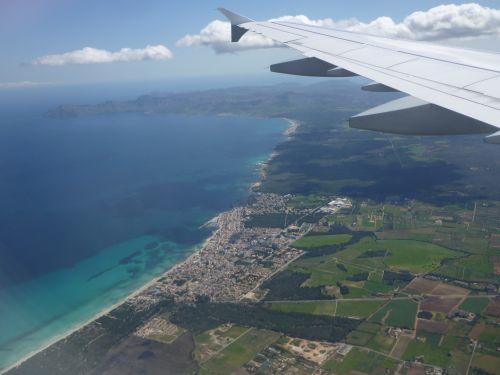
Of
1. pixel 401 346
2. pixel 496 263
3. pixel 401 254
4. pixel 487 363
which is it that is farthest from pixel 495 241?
pixel 401 346

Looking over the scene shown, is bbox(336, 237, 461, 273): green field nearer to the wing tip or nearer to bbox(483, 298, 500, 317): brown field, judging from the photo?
bbox(483, 298, 500, 317): brown field

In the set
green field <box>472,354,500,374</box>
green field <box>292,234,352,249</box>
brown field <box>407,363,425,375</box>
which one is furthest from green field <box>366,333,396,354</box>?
green field <box>292,234,352,249</box>

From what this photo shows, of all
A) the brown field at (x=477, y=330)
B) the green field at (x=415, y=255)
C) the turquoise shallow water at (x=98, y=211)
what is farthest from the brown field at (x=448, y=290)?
the turquoise shallow water at (x=98, y=211)

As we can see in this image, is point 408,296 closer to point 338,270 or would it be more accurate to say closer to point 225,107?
point 338,270

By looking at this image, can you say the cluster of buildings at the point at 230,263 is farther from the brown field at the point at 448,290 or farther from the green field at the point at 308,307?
the brown field at the point at 448,290

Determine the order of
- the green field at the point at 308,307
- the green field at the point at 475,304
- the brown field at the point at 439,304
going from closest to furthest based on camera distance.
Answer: the green field at the point at 475,304 → the brown field at the point at 439,304 → the green field at the point at 308,307

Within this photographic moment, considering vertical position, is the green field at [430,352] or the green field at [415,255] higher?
the green field at [415,255]

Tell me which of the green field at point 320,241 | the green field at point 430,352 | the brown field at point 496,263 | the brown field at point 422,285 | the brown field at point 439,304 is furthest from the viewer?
the green field at point 320,241
